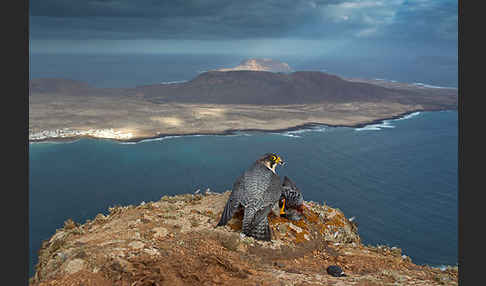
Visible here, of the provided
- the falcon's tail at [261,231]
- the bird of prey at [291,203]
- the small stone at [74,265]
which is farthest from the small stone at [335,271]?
the small stone at [74,265]

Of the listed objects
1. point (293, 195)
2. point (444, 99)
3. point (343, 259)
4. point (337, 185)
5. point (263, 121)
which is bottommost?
point (337, 185)

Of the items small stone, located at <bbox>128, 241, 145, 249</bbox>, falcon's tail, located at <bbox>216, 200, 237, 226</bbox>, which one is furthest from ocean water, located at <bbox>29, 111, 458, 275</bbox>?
small stone, located at <bbox>128, 241, 145, 249</bbox>

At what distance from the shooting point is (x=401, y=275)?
785 cm

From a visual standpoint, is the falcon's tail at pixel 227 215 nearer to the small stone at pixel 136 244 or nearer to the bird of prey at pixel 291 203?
the bird of prey at pixel 291 203

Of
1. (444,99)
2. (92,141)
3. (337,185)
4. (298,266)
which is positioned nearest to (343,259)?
(298,266)

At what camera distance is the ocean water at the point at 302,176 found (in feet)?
118

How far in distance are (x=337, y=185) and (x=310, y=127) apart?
4167cm

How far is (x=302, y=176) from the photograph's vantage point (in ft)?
162

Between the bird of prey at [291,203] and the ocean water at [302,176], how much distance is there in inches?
867

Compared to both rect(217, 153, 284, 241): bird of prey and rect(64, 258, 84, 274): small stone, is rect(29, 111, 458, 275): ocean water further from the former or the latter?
rect(64, 258, 84, 274): small stone

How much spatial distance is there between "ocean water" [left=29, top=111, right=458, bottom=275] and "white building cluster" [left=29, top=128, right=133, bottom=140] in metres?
3.76

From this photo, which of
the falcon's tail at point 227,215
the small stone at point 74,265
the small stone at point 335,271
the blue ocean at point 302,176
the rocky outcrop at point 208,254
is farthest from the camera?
the blue ocean at point 302,176

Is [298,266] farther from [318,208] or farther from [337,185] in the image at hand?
[337,185]

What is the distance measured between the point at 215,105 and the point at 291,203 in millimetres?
107980
